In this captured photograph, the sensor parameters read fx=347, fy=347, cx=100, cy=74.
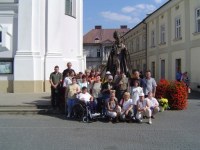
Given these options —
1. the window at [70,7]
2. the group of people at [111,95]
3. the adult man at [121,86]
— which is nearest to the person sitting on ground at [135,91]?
the group of people at [111,95]

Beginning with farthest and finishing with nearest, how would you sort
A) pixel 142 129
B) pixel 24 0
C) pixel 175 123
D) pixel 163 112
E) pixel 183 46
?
pixel 183 46 < pixel 24 0 < pixel 163 112 < pixel 175 123 < pixel 142 129

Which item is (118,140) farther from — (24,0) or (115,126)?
(24,0)

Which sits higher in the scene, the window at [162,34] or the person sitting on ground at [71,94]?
the window at [162,34]

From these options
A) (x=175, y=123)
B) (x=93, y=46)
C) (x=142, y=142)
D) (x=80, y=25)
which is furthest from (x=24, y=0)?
(x=93, y=46)

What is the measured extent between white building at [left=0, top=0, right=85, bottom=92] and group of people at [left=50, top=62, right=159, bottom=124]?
5653mm

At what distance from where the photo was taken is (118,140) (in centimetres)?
841

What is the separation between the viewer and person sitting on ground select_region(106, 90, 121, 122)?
1100 centimetres

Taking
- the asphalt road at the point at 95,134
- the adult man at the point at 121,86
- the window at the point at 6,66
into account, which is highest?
the window at the point at 6,66

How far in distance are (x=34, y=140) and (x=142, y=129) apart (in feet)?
10.5

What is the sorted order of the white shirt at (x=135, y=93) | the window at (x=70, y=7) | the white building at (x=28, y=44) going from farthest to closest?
the window at (x=70, y=7) < the white building at (x=28, y=44) < the white shirt at (x=135, y=93)

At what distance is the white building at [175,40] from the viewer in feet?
81.1

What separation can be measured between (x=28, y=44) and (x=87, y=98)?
8.03 meters

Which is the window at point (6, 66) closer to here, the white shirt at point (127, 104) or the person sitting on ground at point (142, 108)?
the white shirt at point (127, 104)

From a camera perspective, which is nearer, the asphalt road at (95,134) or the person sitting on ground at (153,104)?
the asphalt road at (95,134)
